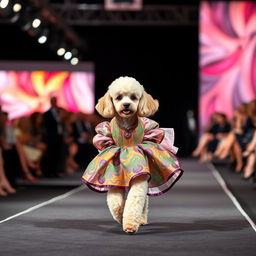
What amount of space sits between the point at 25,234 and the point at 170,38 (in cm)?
2184

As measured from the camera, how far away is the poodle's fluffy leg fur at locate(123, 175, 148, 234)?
22.0 feet

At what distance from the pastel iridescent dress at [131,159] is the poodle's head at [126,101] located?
23cm

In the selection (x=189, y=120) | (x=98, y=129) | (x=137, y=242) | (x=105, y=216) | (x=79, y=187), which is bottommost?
(x=189, y=120)

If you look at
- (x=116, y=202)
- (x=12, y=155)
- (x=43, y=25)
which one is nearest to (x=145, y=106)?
(x=116, y=202)

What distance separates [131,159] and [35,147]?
8.17 metres

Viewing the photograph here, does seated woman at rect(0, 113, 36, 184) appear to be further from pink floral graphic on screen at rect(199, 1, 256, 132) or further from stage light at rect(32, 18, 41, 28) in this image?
pink floral graphic on screen at rect(199, 1, 256, 132)

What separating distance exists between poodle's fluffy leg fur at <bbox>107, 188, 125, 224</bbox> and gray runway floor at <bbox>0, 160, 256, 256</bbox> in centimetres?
14

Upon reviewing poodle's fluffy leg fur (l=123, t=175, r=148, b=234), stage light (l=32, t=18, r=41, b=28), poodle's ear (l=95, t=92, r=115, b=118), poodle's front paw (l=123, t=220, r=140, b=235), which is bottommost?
poodle's front paw (l=123, t=220, r=140, b=235)

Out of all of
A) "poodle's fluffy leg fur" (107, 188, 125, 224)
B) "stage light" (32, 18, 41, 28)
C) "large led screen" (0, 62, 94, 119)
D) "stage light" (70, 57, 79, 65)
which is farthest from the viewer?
"large led screen" (0, 62, 94, 119)

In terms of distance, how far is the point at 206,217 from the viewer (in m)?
8.40

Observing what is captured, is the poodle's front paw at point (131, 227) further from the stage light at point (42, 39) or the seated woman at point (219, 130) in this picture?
the seated woman at point (219, 130)

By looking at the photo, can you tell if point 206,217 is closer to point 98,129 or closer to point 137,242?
point 98,129

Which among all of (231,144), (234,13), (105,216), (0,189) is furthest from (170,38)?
(105,216)

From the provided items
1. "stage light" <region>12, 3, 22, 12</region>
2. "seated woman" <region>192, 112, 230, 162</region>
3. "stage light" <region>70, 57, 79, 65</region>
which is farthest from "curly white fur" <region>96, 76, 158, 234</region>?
"stage light" <region>70, 57, 79, 65</region>
